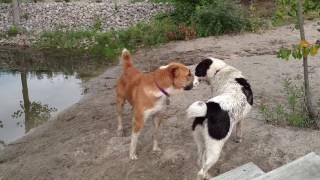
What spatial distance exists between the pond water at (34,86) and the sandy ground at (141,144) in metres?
0.59

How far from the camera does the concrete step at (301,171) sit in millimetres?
2577

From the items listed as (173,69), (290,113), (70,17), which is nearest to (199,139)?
(173,69)

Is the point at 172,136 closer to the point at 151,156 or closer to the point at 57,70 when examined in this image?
the point at 151,156

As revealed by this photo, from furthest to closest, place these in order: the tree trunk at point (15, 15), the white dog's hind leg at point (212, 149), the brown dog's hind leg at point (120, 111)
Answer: the tree trunk at point (15, 15) < the brown dog's hind leg at point (120, 111) < the white dog's hind leg at point (212, 149)

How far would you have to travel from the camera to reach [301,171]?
2.61 meters

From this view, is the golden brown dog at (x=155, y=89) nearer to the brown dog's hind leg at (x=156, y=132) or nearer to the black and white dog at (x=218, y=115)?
the brown dog's hind leg at (x=156, y=132)

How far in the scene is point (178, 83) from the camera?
614cm

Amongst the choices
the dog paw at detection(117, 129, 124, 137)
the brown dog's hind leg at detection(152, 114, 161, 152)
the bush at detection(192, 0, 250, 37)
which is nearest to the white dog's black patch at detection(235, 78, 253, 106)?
the brown dog's hind leg at detection(152, 114, 161, 152)

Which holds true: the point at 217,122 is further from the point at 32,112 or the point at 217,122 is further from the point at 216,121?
the point at 32,112

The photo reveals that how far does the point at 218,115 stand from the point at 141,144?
2.00m

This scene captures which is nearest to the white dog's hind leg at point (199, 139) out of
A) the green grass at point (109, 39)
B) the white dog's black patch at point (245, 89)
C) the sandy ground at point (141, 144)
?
the sandy ground at point (141, 144)

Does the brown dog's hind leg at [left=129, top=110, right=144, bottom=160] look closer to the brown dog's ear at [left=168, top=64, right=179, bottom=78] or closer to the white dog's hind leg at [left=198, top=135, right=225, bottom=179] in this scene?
the brown dog's ear at [left=168, top=64, right=179, bottom=78]

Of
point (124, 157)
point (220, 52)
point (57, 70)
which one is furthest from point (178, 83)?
point (57, 70)

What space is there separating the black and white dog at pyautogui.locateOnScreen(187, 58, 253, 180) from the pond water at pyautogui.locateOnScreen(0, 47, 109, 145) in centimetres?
422
